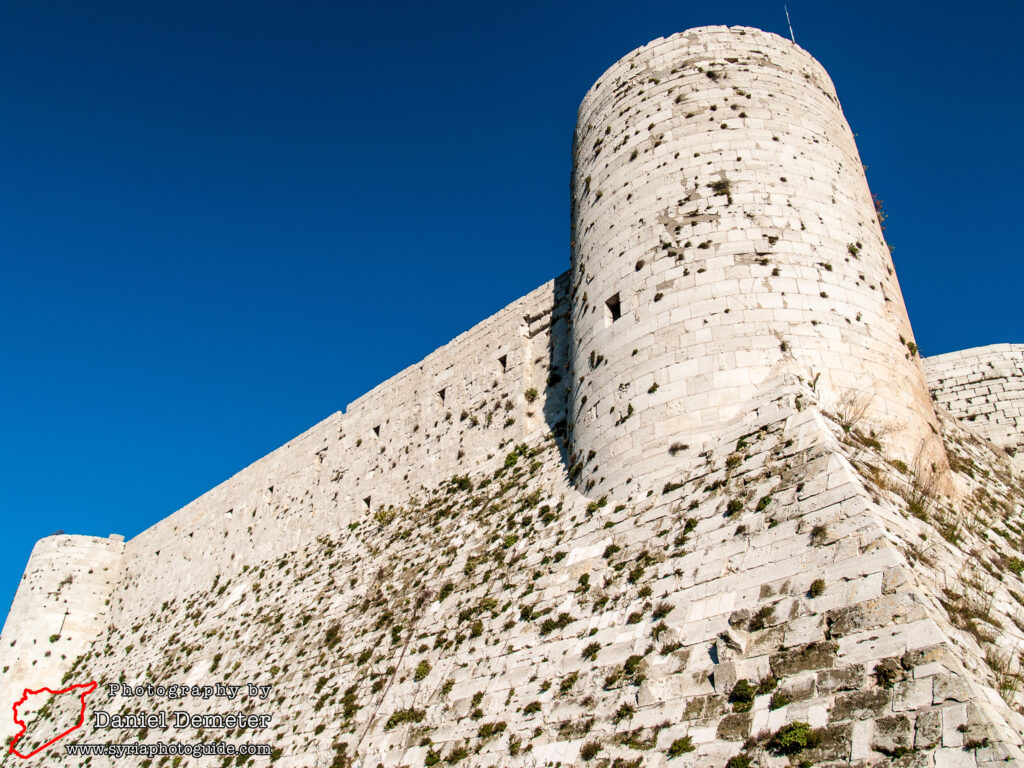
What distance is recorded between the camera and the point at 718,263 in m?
11.2

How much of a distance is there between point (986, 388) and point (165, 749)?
17.7m

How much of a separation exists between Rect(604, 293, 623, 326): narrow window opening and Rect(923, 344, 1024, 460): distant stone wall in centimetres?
910

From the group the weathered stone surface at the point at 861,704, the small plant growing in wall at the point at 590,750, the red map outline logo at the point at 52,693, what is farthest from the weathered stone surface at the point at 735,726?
the red map outline logo at the point at 52,693

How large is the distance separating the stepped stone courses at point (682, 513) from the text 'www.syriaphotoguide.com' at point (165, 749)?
263mm

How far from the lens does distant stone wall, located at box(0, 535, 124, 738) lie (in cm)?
2503

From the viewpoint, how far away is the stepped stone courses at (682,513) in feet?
21.4

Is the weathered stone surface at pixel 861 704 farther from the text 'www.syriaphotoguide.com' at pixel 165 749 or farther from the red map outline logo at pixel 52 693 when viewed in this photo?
the red map outline logo at pixel 52 693

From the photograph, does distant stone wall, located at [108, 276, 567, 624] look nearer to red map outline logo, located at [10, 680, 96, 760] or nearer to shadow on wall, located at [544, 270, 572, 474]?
shadow on wall, located at [544, 270, 572, 474]

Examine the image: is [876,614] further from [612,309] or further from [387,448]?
[387,448]

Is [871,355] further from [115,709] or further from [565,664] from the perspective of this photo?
[115,709]

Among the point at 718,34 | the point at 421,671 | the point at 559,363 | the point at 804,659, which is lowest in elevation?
the point at 804,659

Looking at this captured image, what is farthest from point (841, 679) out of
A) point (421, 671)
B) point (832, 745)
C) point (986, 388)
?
point (986, 388)

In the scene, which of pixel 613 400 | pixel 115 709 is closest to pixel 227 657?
pixel 115 709

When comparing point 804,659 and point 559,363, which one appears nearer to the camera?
point 804,659
